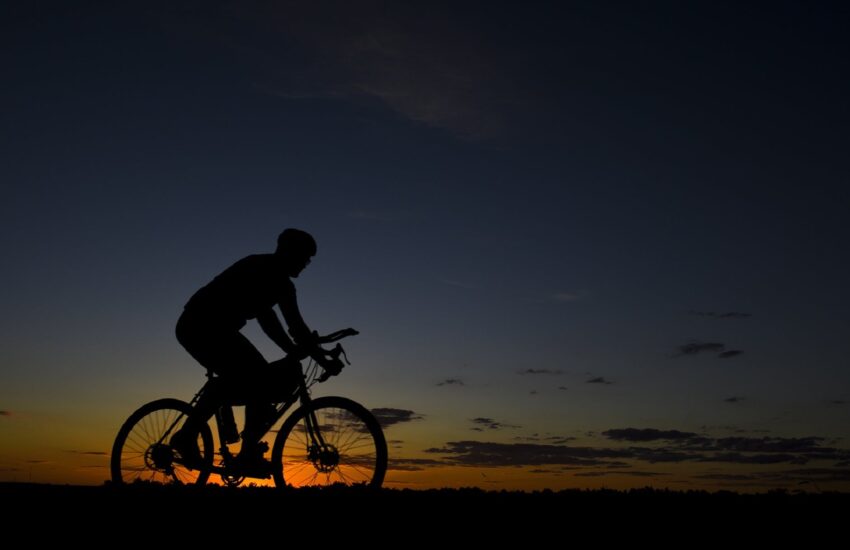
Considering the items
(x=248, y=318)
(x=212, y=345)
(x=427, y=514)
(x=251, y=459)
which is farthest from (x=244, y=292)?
(x=427, y=514)

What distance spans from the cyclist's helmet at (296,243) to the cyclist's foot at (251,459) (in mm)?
2382

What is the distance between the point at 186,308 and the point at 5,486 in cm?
324

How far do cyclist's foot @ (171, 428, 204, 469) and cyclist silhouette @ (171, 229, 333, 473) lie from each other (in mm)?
625

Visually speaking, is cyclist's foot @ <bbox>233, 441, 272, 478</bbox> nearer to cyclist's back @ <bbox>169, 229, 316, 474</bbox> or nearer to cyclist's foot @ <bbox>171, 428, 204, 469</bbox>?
cyclist's back @ <bbox>169, 229, 316, 474</bbox>

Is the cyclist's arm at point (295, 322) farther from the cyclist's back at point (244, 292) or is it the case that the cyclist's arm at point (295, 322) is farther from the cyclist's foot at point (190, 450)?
the cyclist's foot at point (190, 450)

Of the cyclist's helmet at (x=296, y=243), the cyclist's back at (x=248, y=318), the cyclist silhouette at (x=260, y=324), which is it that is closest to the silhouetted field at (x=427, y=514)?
the cyclist silhouette at (x=260, y=324)

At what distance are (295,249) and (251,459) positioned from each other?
262 centimetres

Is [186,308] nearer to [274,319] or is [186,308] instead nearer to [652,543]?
[274,319]

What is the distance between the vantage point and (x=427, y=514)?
7332 mm

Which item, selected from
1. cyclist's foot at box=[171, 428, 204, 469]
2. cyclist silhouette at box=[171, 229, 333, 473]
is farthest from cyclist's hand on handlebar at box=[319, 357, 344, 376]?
cyclist's foot at box=[171, 428, 204, 469]

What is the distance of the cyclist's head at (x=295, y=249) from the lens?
9.75 m

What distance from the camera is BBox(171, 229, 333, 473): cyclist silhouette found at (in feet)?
32.1

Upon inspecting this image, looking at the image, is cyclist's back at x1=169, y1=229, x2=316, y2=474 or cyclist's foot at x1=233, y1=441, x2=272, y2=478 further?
cyclist's foot at x1=233, y1=441, x2=272, y2=478

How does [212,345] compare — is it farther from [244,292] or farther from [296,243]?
[296,243]
